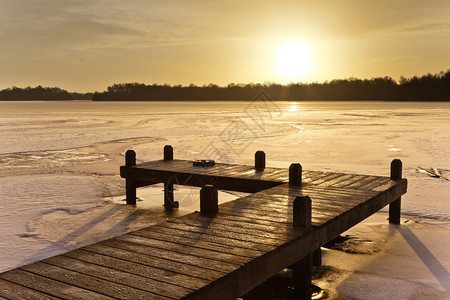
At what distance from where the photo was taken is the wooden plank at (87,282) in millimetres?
3453

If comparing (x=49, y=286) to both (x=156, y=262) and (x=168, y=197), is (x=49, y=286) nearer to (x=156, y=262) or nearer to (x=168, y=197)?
(x=156, y=262)

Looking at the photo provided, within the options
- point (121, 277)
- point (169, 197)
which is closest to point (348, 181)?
point (169, 197)

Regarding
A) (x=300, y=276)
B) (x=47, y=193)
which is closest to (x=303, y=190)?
(x=300, y=276)

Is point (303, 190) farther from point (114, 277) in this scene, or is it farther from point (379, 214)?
point (114, 277)

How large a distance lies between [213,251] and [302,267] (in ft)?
4.69

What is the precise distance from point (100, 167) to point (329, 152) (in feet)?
29.6

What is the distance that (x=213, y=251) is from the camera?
4422 mm

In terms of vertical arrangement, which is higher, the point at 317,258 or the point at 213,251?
the point at 213,251

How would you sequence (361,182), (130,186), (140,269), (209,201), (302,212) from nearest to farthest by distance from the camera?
1. (140,269)
2. (302,212)
3. (209,201)
4. (361,182)
5. (130,186)

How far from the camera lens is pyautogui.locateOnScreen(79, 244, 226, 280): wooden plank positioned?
384 cm

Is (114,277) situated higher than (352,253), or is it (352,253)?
(114,277)

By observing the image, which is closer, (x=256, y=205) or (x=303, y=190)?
(x=256, y=205)

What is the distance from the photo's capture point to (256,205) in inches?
252

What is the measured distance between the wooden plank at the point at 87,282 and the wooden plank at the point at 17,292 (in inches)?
10.2
